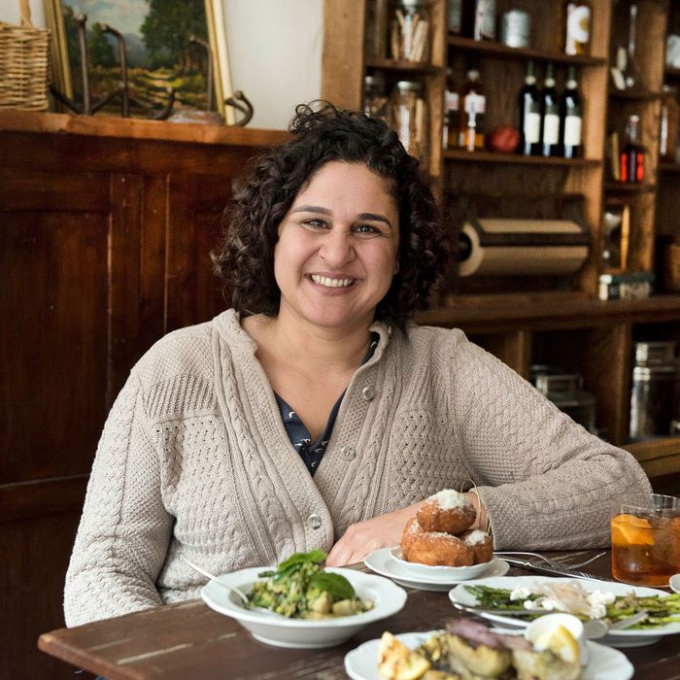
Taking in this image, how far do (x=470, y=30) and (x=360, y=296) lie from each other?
2.27m

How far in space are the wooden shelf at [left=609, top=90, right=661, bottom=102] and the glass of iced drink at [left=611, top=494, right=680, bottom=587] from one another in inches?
126

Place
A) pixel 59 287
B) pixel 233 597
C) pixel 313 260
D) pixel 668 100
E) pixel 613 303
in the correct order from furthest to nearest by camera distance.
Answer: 1. pixel 668 100
2. pixel 613 303
3. pixel 59 287
4. pixel 313 260
5. pixel 233 597

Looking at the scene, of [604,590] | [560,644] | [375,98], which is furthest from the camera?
[375,98]

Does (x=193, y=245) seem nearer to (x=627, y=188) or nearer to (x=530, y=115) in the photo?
(x=530, y=115)

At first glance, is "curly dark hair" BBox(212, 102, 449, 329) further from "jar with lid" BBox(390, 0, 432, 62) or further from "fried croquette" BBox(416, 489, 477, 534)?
"jar with lid" BBox(390, 0, 432, 62)

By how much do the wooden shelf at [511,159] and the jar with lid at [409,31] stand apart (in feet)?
1.13

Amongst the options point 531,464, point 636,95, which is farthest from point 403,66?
point 531,464

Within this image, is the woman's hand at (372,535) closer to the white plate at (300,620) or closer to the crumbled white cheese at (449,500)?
the crumbled white cheese at (449,500)

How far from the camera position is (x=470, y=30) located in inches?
157

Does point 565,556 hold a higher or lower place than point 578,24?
lower

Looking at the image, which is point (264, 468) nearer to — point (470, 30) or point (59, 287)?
point (59, 287)

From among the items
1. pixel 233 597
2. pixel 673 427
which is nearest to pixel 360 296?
pixel 233 597

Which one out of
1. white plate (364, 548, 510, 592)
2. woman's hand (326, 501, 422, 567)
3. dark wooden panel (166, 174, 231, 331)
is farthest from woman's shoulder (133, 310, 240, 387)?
dark wooden panel (166, 174, 231, 331)

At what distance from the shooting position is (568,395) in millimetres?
4141
